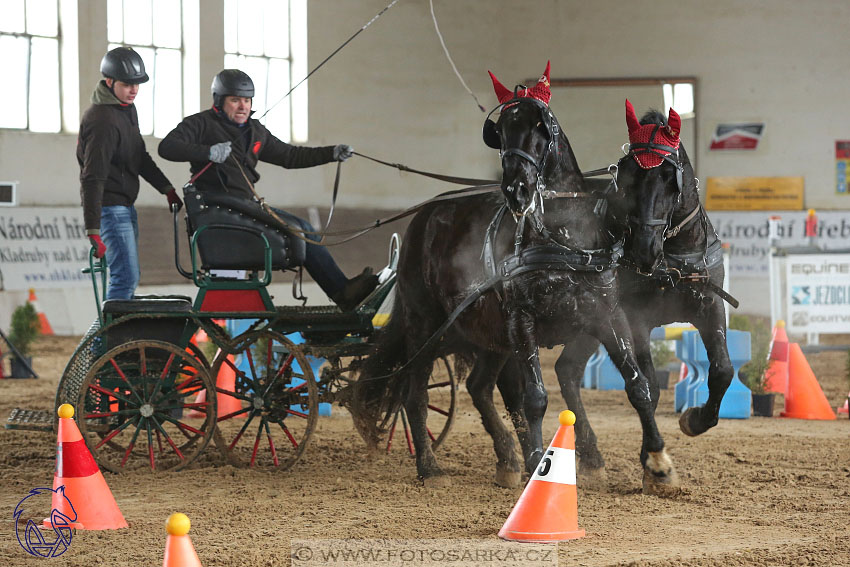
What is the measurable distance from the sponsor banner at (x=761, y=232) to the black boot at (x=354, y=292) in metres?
11.6

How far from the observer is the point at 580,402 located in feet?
18.7

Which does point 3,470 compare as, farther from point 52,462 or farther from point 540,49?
point 540,49

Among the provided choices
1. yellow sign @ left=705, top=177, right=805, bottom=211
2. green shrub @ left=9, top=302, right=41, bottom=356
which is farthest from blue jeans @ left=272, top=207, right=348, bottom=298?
yellow sign @ left=705, top=177, right=805, bottom=211

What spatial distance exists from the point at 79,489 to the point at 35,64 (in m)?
10.6

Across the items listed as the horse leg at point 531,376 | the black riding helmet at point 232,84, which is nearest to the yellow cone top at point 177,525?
the horse leg at point 531,376

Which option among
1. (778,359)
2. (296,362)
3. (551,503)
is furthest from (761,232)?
(551,503)

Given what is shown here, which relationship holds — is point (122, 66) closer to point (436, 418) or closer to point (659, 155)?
point (659, 155)

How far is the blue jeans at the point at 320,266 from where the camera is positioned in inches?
237

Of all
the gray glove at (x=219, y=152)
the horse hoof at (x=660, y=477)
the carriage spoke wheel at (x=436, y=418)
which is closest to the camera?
the horse hoof at (x=660, y=477)

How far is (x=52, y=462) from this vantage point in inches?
238

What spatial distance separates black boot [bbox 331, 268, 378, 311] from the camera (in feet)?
19.7

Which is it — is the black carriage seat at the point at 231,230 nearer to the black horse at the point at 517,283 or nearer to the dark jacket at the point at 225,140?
the dark jacket at the point at 225,140

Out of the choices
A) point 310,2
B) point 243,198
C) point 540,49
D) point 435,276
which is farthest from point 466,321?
point 540,49

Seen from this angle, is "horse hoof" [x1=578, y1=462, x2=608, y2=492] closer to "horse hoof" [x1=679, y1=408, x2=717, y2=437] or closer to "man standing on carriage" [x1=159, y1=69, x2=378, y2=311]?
"horse hoof" [x1=679, y1=408, x2=717, y2=437]
